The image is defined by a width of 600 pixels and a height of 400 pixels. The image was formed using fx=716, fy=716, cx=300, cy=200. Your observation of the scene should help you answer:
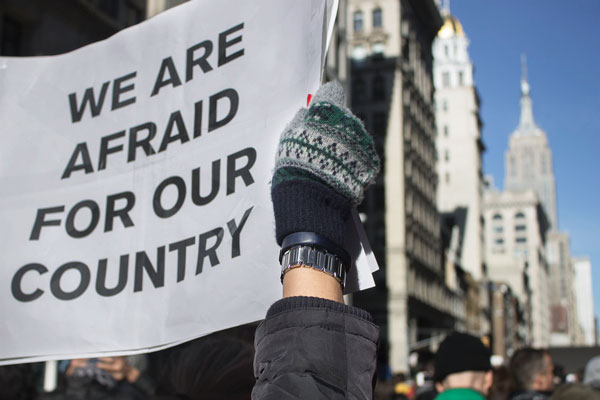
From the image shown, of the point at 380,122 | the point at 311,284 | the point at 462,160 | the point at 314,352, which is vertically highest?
the point at 462,160

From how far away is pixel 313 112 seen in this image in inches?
56.6

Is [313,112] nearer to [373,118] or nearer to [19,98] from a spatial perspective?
[19,98]

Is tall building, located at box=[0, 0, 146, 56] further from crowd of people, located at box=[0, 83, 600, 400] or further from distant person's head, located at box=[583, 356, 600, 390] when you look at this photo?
crowd of people, located at box=[0, 83, 600, 400]

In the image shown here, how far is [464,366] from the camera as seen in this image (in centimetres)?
338

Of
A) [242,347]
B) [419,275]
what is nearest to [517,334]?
[419,275]

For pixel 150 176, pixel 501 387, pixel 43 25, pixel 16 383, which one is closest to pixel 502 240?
pixel 43 25

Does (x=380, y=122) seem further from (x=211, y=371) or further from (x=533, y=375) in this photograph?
(x=211, y=371)

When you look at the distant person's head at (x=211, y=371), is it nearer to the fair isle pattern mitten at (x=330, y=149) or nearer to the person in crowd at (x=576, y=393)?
the fair isle pattern mitten at (x=330, y=149)

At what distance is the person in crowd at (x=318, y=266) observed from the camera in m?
1.19

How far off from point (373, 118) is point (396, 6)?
8396 millimetres

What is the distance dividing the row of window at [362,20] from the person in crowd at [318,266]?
52.2 m

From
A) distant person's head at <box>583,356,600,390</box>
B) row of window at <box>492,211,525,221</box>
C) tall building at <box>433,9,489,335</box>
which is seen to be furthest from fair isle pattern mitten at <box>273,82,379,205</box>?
row of window at <box>492,211,525,221</box>

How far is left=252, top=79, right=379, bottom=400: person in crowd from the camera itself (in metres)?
1.19

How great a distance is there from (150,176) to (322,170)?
109 cm
